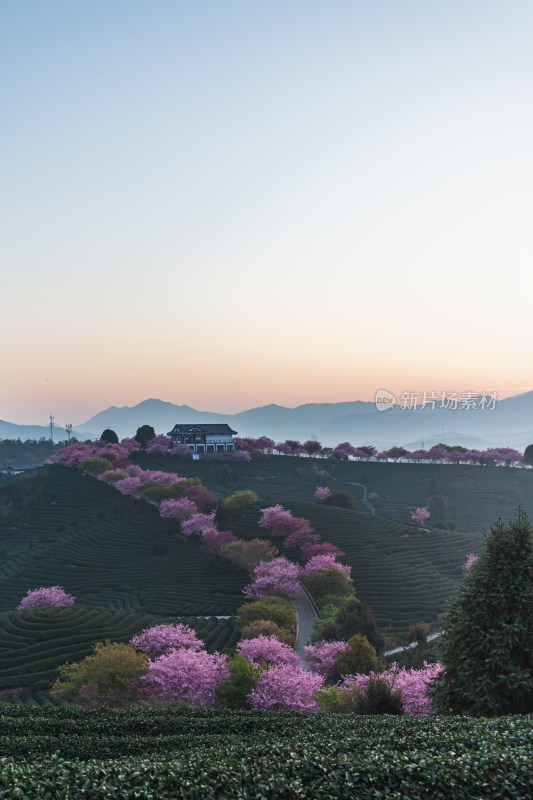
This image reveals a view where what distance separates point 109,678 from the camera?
21.7 m

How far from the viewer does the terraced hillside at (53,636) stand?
25766 millimetres

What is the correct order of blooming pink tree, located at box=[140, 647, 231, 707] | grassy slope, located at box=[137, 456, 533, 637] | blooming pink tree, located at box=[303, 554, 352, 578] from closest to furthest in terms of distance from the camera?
blooming pink tree, located at box=[140, 647, 231, 707], blooming pink tree, located at box=[303, 554, 352, 578], grassy slope, located at box=[137, 456, 533, 637]

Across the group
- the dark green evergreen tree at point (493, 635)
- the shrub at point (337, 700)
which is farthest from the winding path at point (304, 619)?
the dark green evergreen tree at point (493, 635)

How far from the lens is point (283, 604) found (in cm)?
3281

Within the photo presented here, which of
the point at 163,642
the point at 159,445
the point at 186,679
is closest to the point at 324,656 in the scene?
the point at 186,679

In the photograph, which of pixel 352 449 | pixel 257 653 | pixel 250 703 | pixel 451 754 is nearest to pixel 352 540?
pixel 257 653

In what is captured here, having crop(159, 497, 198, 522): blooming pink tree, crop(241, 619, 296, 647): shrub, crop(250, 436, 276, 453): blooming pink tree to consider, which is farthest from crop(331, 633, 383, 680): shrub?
crop(250, 436, 276, 453): blooming pink tree

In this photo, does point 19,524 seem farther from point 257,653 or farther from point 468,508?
point 468,508

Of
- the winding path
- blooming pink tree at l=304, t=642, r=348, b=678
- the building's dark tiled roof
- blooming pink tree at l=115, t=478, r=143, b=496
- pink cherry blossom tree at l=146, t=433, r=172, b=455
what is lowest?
the winding path

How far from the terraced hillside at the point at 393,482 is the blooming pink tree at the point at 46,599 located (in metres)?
34.0

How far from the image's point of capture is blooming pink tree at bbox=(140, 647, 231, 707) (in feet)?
69.6

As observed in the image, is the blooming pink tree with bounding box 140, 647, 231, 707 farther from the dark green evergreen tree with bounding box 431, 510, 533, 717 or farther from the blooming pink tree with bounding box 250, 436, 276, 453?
the blooming pink tree with bounding box 250, 436, 276, 453

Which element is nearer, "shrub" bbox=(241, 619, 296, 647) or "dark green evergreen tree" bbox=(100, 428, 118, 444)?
"shrub" bbox=(241, 619, 296, 647)

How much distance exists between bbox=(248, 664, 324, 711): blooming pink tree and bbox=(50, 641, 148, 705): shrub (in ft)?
18.8
